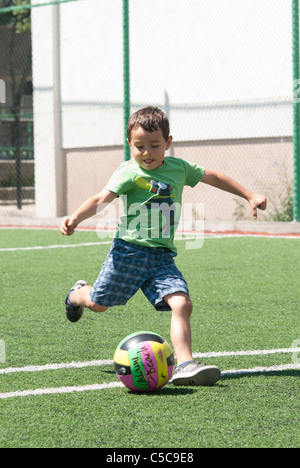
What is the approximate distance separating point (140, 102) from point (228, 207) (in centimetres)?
257

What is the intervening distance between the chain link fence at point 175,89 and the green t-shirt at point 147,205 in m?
7.89

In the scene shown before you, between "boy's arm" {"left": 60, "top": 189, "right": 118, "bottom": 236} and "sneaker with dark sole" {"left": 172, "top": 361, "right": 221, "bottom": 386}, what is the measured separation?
2.97 ft

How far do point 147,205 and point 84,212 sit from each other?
1.44ft

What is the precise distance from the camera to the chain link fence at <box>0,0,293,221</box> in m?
13.1

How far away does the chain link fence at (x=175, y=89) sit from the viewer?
514 inches

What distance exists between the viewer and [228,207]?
1388cm

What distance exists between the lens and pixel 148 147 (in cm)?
459

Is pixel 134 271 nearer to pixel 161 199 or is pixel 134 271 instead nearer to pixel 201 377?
pixel 161 199

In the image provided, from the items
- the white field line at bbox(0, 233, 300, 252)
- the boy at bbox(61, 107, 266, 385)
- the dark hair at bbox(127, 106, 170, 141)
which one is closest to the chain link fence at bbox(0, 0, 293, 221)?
the white field line at bbox(0, 233, 300, 252)

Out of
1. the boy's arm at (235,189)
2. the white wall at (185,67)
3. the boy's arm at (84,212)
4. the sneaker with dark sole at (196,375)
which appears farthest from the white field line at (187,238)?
the sneaker with dark sole at (196,375)

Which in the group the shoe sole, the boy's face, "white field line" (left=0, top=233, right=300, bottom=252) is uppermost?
the boy's face

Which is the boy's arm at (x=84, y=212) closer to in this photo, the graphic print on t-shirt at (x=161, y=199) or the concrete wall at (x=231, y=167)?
the graphic print on t-shirt at (x=161, y=199)

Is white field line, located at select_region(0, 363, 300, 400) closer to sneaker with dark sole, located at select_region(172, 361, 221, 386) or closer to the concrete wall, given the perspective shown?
sneaker with dark sole, located at select_region(172, 361, 221, 386)
